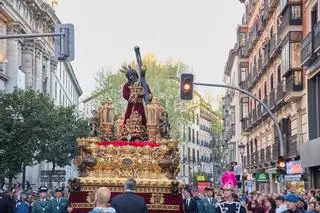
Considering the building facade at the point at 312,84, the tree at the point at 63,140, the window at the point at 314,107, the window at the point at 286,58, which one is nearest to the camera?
the building facade at the point at 312,84

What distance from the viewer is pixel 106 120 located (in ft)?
62.7

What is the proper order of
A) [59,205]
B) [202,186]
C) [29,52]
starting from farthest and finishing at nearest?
[29,52]
[202,186]
[59,205]

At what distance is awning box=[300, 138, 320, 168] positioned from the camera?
3062cm

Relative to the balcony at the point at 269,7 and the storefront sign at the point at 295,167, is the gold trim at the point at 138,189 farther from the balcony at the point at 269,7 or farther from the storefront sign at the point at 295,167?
the balcony at the point at 269,7

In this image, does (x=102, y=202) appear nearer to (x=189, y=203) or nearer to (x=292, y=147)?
(x=189, y=203)

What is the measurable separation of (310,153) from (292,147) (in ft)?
23.7

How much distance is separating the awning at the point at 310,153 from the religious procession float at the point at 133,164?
13.1 meters

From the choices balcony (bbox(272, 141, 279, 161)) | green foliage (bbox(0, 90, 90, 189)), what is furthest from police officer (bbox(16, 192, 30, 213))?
balcony (bbox(272, 141, 279, 161))

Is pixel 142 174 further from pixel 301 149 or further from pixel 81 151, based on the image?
pixel 301 149

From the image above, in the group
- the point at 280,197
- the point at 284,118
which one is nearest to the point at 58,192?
the point at 280,197

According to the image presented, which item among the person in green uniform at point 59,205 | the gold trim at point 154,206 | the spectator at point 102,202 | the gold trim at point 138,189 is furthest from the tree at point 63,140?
the spectator at point 102,202

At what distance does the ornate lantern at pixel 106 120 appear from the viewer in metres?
18.9

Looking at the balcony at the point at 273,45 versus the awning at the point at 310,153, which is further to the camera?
the balcony at the point at 273,45

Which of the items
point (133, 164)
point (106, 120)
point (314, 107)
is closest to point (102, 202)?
point (133, 164)
